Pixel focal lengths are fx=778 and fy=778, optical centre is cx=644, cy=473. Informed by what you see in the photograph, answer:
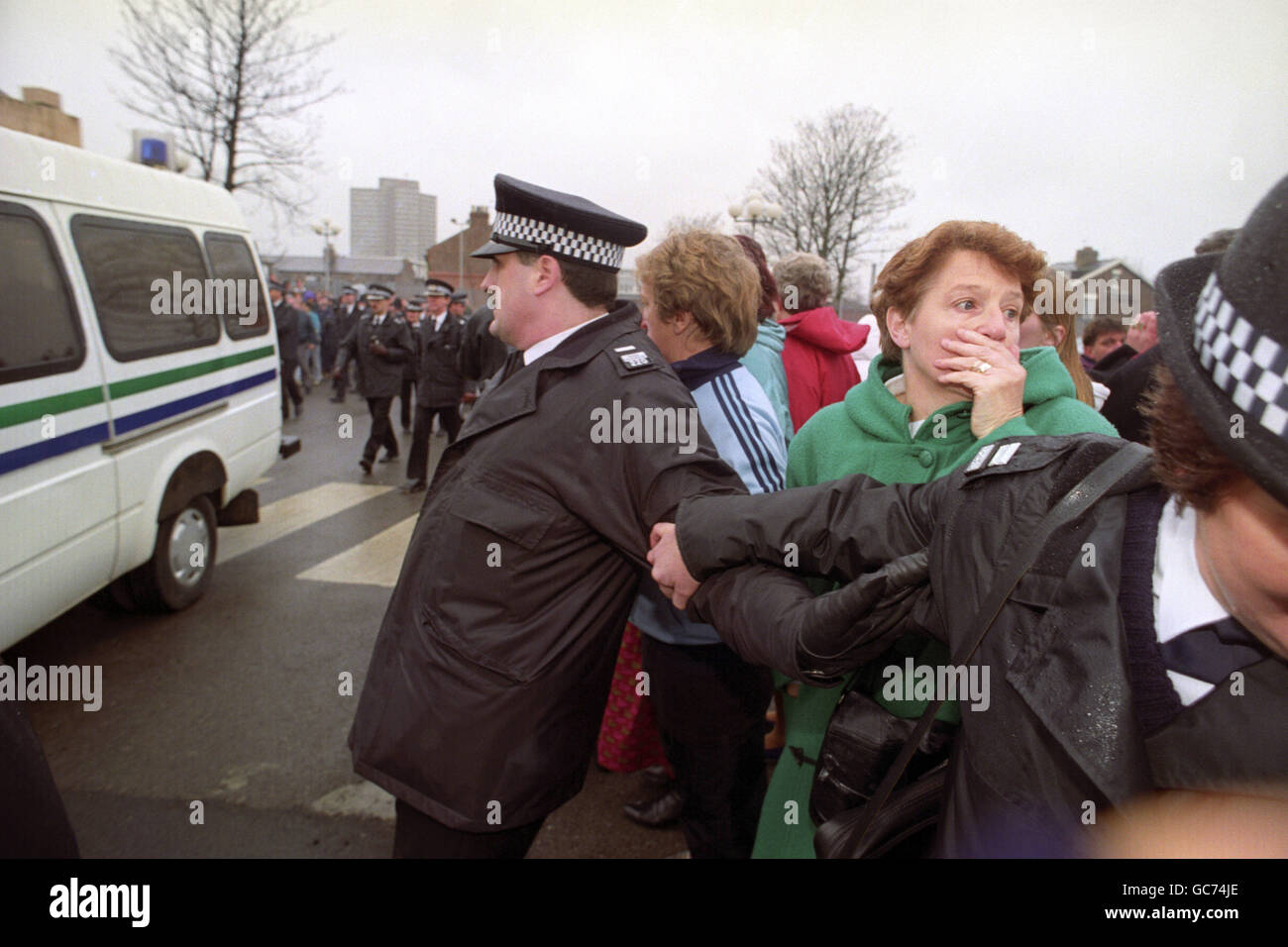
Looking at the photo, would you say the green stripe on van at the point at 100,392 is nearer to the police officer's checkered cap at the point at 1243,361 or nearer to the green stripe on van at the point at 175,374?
the green stripe on van at the point at 175,374

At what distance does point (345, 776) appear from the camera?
332cm

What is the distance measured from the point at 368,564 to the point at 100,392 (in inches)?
96.1

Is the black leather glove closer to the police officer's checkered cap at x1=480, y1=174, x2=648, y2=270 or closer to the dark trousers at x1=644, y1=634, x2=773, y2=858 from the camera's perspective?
the dark trousers at x1=644, y1=634, x2=773, y2=858

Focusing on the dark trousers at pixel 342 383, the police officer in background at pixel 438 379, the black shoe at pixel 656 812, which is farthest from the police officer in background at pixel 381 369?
the black shoe at pixel 656 812

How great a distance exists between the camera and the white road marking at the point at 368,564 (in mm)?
5609

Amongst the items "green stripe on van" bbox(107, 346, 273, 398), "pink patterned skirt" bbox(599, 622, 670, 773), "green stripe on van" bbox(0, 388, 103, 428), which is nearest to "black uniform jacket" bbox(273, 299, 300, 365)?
"green stripe on van" bbox(107, 346, 273, 398)

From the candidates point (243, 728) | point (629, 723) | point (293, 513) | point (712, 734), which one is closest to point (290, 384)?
point (293, 513)

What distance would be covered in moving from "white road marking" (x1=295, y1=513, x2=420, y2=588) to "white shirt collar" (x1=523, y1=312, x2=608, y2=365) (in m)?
3.67

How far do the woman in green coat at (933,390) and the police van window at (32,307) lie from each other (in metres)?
→ 3.42

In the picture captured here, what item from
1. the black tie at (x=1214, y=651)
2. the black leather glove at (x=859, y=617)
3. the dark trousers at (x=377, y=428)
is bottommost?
the dark trousers at (x=377, y=428)

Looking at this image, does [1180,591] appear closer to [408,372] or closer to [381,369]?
[381,369]

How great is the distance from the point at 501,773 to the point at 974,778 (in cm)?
112

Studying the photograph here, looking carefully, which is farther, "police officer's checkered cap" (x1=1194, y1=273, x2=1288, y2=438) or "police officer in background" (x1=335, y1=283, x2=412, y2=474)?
"police officer in background" (x1=335, y1=283, x2=412, y2=474)

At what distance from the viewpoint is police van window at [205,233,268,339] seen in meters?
5.23
